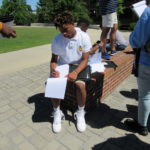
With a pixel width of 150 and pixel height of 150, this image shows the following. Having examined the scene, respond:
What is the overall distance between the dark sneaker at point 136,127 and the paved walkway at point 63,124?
7 cm

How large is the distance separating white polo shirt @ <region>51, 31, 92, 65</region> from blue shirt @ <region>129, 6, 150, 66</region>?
0.81 m

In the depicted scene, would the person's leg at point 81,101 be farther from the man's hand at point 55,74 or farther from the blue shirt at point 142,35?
the blue shirt at point 142,35

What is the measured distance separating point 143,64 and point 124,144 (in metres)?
1.04

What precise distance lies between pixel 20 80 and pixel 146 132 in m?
3.04

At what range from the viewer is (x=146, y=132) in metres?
2.55

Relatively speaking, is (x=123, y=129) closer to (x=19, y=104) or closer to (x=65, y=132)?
(x=65, y=132)

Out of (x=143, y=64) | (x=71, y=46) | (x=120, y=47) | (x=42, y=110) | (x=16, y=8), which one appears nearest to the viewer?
(x=143, y=64)

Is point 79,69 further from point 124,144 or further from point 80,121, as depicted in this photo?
point 124,144

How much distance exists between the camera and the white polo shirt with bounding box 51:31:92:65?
273 centimetres

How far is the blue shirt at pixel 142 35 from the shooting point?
6.16ft

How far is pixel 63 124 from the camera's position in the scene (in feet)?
9.34

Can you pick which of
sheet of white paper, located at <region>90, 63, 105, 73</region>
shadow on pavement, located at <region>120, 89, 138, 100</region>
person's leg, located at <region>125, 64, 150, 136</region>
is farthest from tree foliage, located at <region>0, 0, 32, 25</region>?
person's leg, located at <region>125, 64, 150, 136</region>

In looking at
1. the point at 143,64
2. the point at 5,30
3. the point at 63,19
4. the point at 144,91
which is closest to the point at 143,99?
the point at 144,91

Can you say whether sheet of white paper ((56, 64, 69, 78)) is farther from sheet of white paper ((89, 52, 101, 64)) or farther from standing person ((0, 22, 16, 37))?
standing person ((0, 22, 16, 37))
